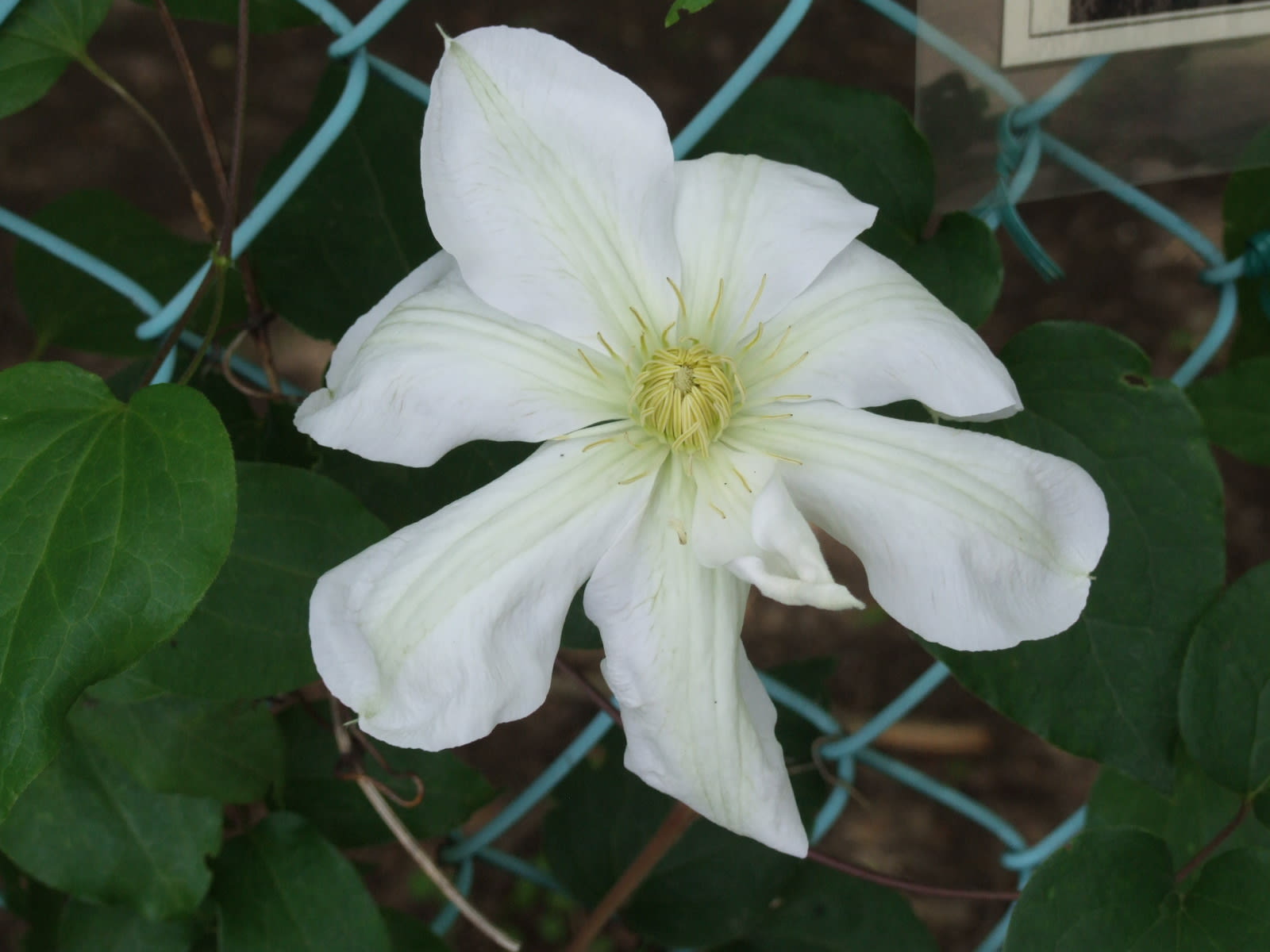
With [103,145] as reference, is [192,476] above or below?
above

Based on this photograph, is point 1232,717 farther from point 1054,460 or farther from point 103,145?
point 103,145

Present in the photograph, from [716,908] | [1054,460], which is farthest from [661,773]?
[716,908]

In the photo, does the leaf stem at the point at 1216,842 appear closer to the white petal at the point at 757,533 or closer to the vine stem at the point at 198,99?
the white petal at the point at 757,533

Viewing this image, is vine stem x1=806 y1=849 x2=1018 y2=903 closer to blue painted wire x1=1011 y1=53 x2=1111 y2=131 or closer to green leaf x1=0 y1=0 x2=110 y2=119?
blue painted wire x1=1011 y1=53 x2=1111 y2=131

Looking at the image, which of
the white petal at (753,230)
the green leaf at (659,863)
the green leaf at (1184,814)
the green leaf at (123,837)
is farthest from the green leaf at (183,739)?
the green leaf at (1184,814)

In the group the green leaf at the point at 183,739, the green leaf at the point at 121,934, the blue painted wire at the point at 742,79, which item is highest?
the blue painted wire at the point at 742,79

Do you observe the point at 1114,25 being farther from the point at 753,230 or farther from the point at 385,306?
the point at 385,306

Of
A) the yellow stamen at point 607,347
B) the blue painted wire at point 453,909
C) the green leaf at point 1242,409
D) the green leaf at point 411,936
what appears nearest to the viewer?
the yellow stamen at point 607,347
